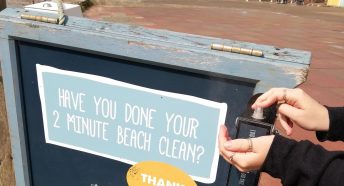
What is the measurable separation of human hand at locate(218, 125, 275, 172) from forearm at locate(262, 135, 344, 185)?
0.02m

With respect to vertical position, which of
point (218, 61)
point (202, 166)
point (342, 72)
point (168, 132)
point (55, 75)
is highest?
point (218, 61)

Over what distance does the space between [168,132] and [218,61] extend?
310 millimetres

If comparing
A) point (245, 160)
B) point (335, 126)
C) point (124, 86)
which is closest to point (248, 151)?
point (245, 160)

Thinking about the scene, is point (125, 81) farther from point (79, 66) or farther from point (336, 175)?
point (336, 175)

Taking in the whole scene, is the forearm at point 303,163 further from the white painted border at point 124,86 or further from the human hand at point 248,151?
the white painted border at point 124,86

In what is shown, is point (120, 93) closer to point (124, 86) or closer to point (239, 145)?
point (124, 86)

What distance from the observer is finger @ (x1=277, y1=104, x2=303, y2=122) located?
39.0 inches

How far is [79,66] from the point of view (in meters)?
1.29

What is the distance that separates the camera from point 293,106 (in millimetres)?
1008

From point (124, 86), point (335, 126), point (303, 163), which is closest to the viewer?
point (303, 163)

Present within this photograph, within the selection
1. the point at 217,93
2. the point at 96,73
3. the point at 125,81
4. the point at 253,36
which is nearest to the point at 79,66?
the point at 96,73

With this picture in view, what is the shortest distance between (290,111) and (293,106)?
0.02 metres

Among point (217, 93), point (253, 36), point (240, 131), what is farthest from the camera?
point (253, 36)

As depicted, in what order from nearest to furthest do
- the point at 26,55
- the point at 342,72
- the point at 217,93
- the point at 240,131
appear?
the point at 240,131
the point at 217,93
the point at 26,55
the point at 342,72
